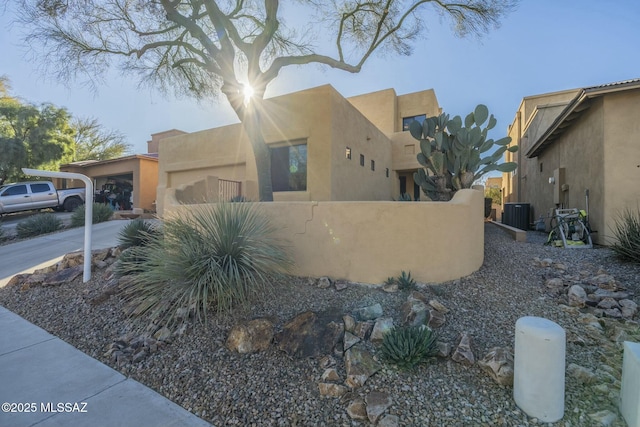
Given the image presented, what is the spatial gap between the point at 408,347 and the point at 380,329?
0.51 metres

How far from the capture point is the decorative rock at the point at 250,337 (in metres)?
3.67

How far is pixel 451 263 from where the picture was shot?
5156 mm

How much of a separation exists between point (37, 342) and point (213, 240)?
2.71m

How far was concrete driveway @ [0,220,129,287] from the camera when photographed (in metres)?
7.66

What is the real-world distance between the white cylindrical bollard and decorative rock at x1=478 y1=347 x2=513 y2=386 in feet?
0.99

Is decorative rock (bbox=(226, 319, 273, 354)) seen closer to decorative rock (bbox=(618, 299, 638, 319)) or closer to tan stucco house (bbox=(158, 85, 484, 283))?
tan stucco house (bbox=(158, 85, 484, 283))

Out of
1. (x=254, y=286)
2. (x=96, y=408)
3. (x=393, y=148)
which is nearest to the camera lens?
(x=96, y=408)

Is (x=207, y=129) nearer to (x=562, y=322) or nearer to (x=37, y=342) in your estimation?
(x=37, y=342)

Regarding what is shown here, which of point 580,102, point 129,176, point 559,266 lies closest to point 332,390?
point 559,266

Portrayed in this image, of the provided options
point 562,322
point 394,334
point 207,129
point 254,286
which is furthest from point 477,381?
point 207,129

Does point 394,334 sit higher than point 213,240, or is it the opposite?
point 213,240

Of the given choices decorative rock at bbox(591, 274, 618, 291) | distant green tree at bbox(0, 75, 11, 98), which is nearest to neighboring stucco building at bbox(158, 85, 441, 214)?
decorative rock at bbox(591, 274, 618, 291)

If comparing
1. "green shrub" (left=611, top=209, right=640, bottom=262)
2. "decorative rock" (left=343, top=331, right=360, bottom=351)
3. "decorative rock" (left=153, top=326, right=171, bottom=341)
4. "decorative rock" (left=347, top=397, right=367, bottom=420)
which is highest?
"green shrub" (left=611, top=209, right=640, bottom=262)

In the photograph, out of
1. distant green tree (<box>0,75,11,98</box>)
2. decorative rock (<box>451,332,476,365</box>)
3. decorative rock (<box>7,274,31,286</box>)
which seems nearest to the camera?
decorative rock (<box>451,332,476,365</box>)
